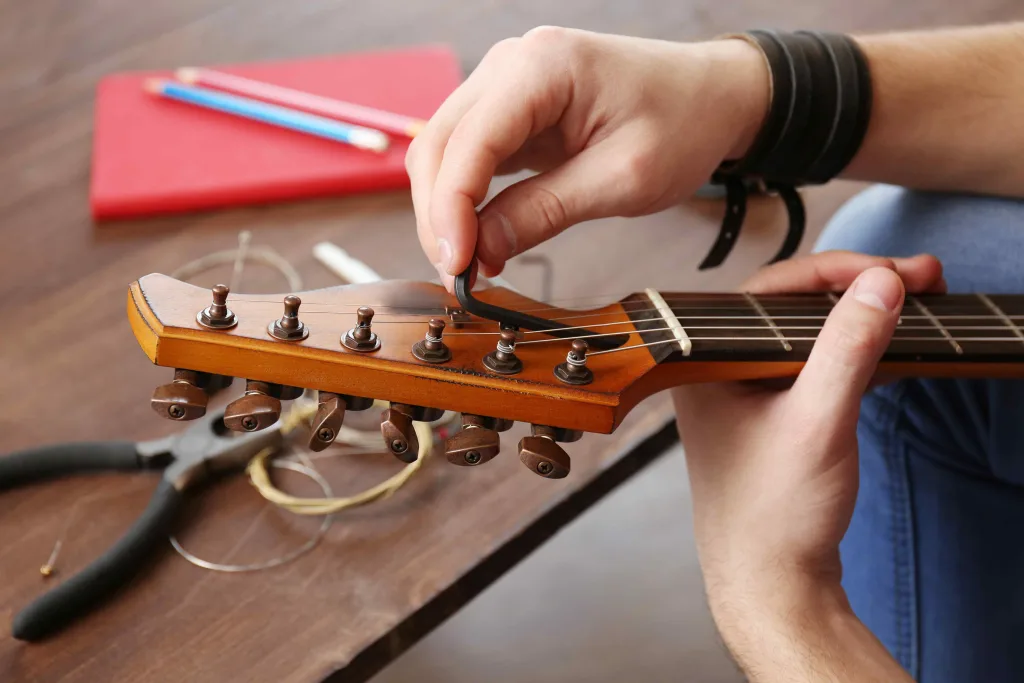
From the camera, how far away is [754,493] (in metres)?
0.72

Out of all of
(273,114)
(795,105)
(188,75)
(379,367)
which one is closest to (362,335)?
(379,367)

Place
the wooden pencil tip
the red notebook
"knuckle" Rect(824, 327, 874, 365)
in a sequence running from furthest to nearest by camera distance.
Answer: the wooden pencil tip, the red notebook, "knuckle" Rect(824, 327, 874, 365)

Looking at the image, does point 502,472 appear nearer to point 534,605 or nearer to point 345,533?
point 345,533

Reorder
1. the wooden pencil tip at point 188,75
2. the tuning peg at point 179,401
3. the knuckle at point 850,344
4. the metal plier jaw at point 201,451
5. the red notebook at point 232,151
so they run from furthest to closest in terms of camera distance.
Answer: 1. the wooden pencil tip at point 188,75
2. the red notebook at point 232,151
3. the metal plier jaw at point 201,451
4. the knuckle at point 850,344
5. the tuning peg at point 179,401

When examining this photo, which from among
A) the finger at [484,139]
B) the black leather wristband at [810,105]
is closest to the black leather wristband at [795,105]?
the black leather wristband at [810,105]

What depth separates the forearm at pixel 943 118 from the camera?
893 millimetres

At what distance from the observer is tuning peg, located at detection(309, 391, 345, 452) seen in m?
0.58

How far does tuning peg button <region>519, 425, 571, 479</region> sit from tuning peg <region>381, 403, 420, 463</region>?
67 millimetres

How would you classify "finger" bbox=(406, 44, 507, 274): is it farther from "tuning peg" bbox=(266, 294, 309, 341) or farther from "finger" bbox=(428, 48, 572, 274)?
"tuning peg" bbox=(266, 294, 309, 341)

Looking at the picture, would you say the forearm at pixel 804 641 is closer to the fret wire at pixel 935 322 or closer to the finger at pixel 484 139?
the fret wire at pixel 935 322

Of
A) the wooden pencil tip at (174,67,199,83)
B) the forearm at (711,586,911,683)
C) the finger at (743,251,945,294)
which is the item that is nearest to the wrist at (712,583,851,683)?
the forearm at (711,586,911,683)

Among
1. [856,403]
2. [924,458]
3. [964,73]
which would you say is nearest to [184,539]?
[856,403]

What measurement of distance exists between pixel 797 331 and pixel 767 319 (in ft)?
0.08

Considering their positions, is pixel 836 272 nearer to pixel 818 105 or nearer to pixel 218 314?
pixel 818 105
